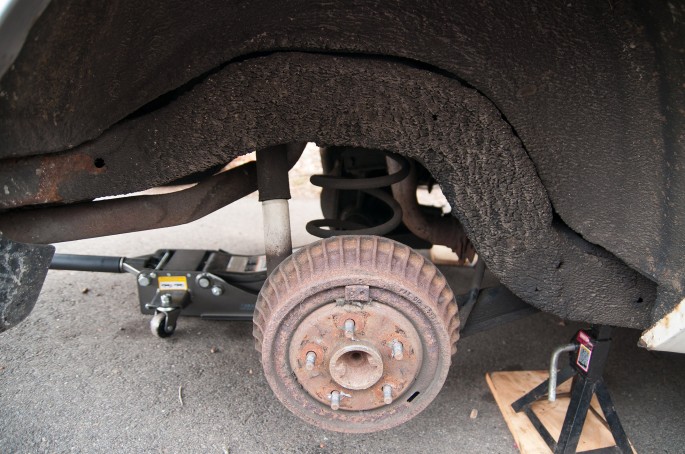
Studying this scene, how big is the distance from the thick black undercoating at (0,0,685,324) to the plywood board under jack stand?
71 centimetres

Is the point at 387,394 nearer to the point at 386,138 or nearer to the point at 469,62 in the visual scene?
the point at 386,138

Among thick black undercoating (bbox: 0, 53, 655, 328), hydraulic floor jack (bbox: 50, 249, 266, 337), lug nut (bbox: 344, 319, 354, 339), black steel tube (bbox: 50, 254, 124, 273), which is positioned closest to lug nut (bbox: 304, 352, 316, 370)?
lug nut (bbox: 344, 319, 354, 339)

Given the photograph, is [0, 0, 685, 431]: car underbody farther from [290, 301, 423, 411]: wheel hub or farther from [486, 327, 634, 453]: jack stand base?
[486, 327, 634, 453]: jack stand base

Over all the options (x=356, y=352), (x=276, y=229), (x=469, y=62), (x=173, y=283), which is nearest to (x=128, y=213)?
(x=276, y=229)

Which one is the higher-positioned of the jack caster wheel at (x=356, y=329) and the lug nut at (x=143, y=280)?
the jack caster wheel at (x=356, y=329)

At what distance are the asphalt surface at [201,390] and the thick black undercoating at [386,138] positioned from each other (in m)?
0.71

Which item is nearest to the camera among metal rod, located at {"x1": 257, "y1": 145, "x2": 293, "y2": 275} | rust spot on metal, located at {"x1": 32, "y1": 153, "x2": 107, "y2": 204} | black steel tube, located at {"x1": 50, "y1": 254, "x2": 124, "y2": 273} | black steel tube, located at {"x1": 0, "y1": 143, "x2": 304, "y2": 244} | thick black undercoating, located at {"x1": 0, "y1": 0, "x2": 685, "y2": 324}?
thick black undercoating, located at {"x1": 0, "y1": 0, "x2": 685, "y2": 324}

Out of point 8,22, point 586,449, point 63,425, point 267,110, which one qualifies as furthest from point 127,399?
point 586,449

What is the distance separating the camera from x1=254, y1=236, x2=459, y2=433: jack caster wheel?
1182 millimetres

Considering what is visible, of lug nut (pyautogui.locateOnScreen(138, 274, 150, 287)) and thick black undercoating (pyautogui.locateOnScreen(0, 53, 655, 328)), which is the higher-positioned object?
thick black undercoating (pyautogui.locateOnScreen(0, 53, 655, 328))

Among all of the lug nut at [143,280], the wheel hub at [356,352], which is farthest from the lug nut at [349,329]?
the lug nut at [143,280]

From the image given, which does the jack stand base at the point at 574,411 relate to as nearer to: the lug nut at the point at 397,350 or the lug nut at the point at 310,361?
the lug nut at the point at 397,350

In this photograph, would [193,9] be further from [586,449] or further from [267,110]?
[586,449]

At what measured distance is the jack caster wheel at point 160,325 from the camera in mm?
1985
